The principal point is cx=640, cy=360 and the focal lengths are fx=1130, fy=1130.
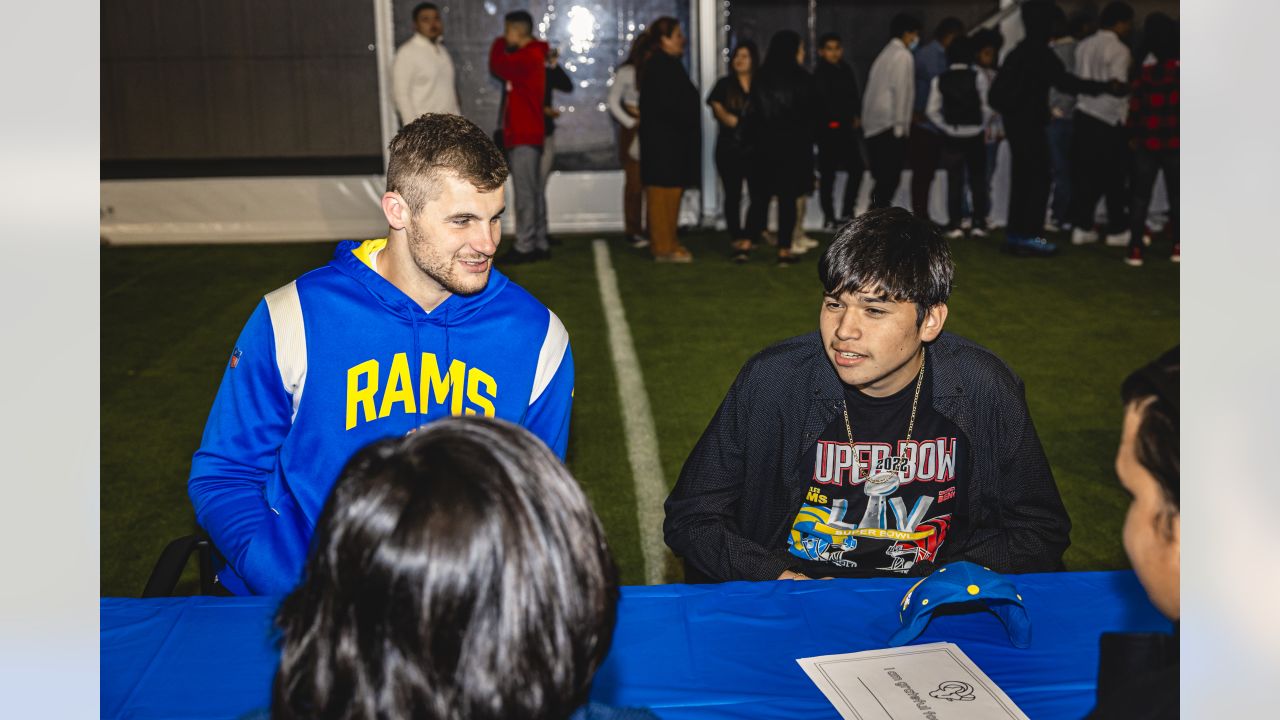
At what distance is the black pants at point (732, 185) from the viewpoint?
9055 mm

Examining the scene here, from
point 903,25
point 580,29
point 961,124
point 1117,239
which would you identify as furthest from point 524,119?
point 1117,239

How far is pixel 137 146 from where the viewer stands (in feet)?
36.7

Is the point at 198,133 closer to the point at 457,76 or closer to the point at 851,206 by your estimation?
the point at 457,76

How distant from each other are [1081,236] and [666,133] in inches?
144

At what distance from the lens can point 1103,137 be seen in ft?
30.1

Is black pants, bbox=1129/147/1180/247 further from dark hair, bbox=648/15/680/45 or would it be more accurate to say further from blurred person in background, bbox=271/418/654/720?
blurred person in background, bbox=271/418/654/720

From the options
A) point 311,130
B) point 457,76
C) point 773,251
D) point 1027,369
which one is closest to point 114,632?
point 1027,369

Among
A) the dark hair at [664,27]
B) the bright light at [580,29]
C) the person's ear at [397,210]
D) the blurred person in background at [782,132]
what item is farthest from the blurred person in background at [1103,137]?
the person's ear at [397,210]

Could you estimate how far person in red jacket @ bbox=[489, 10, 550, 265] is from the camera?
8461 millimetres

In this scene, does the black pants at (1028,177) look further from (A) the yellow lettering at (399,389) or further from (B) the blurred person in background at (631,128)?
(A) the yellow lettering at (399,389)

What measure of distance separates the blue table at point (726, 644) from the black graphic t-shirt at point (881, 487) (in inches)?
17.4

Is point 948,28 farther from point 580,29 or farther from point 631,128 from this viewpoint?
point 580,29

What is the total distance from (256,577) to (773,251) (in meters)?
7.53

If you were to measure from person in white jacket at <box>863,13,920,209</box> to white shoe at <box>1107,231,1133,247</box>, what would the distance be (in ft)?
5.86
